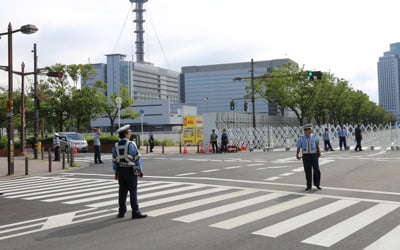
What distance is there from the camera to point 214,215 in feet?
26.9

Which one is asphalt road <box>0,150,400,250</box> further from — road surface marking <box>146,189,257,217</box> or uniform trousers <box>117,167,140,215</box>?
uniform trousers <box>117,167,140,215</box>

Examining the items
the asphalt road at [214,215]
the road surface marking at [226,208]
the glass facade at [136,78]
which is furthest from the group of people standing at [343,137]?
the glass facade at [136,78]

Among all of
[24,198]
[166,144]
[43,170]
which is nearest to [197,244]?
[24,198]

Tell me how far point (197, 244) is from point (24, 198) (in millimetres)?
6890

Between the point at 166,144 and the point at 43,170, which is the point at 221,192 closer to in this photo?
the point at 43,170

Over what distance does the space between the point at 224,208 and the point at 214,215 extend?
78 cm

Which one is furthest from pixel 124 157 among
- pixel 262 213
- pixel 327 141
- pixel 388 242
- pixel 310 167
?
pixel 327 141

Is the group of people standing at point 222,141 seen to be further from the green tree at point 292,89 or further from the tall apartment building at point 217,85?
the tall apartment building at point 217,85

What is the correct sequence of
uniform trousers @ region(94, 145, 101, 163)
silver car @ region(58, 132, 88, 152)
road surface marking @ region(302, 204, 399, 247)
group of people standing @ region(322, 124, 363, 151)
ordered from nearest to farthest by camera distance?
1. road surface marking @ region(302, 204, 399, 247)
2. uniform trousers @ region(94, 145, 101, 163)
3. group of people standing @ region(322, 124, 363, 151)
4. silver car @ region(58, 132, 88, 152)

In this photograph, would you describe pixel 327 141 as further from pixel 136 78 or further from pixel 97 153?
pixel 136 78

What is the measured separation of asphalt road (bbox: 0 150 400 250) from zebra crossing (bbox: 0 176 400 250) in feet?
0.06

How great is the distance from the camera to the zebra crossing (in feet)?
22.7

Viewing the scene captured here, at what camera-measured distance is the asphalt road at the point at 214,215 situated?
20.8ft

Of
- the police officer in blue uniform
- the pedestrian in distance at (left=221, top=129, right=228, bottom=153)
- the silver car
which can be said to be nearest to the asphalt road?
the police officer in blue uniform
